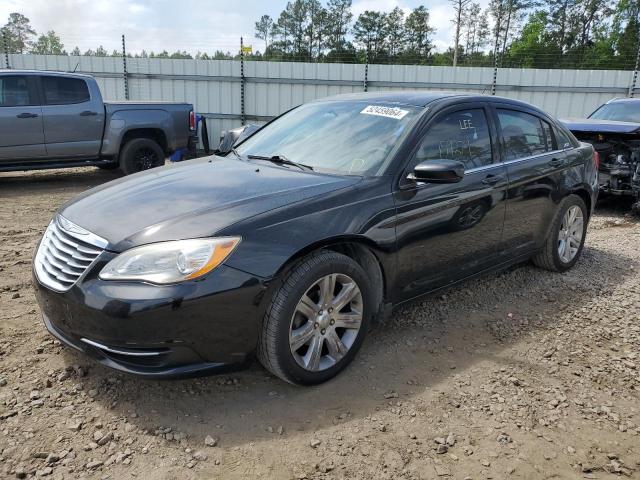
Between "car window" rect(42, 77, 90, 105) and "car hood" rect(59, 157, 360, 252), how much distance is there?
20.9 ft

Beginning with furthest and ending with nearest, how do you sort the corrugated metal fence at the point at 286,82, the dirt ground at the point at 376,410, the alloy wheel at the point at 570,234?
the corrugated metal fence at the point at 286,82 < the alloy wheel at the point at 570,234 < the dirt ground at the point at 376,410

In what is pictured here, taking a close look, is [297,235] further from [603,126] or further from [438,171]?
[603,126]

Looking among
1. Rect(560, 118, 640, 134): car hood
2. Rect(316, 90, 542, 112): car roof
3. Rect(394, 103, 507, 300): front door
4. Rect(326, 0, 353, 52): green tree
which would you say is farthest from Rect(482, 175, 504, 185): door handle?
Rect(326, 0, 353, 52): green tree

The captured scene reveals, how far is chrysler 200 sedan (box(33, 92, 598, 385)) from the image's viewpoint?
8.36ft

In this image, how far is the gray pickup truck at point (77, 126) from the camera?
8531 millimetres

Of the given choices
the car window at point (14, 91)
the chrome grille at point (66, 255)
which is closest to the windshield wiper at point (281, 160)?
the chrome grille at point (66, 255)

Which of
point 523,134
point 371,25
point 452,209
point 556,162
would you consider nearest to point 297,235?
point 452,209

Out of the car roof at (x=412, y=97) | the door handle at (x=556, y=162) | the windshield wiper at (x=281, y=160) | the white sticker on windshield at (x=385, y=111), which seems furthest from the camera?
the door handle at (x=556, y=162)

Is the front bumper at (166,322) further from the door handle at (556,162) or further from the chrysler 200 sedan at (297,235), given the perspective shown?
the door handle at (556,162)

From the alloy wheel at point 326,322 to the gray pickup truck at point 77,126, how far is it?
7.57m

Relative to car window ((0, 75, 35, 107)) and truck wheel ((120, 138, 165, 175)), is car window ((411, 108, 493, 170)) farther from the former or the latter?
car window ((0, 75, 35, 107))

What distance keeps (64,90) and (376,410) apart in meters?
8.41

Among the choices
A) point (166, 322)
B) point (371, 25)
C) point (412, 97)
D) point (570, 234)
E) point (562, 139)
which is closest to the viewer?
point (166, 322)

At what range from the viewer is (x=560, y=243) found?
491 cm
